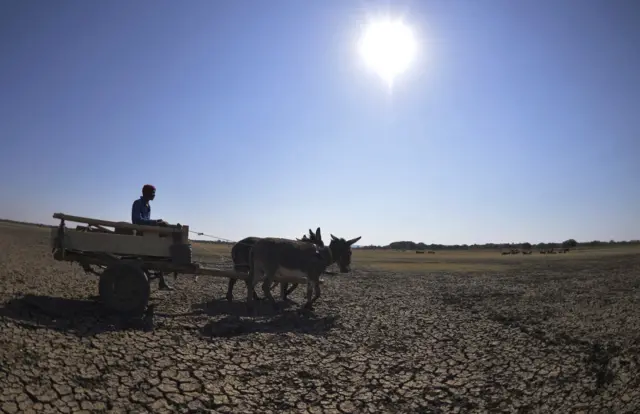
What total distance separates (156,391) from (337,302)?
9.74 m

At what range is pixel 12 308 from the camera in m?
8.20

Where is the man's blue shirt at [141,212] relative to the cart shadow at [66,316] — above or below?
above

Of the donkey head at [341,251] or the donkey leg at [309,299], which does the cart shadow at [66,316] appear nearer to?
the donkey leg at [309,299]

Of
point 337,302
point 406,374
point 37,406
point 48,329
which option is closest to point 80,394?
point 37,406

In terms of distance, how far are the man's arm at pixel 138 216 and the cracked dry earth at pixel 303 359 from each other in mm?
→ 2387

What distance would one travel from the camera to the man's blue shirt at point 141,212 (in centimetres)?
1031

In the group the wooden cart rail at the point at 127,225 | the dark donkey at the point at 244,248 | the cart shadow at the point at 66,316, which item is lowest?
the cart shadow at the point at 66,316

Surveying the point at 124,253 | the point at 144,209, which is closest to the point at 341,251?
the point at 144,209

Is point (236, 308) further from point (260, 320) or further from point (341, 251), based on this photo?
point (341, 251)

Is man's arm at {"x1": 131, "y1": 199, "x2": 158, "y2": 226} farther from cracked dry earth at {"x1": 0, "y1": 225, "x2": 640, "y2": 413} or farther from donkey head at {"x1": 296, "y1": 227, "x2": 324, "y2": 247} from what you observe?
donkey head at {"x1": 296, "y1": 227, "x2": 324, "y2": 247}

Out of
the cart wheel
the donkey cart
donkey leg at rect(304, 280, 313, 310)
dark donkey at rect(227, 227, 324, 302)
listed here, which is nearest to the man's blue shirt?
the donkey cart

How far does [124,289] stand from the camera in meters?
9.19

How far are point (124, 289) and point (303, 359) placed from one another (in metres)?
4.71

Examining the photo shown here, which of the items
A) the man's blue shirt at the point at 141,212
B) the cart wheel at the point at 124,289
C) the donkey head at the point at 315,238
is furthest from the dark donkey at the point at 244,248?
the cart wheel at the point at 124,289
